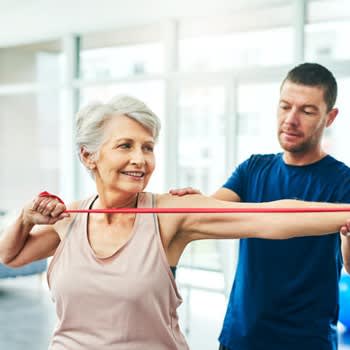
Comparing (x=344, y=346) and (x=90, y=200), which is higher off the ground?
(x=90, y=200)

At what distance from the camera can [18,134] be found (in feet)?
28.9

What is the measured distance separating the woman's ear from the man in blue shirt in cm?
62

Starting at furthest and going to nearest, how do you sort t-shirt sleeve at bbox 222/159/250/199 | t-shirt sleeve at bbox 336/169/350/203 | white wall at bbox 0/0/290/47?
1. white wall at bbox 0/0/290/47
2. t-shirt sleeve at bbox 222/159/250/199
3. t-shirt sleeve at bbox 336/169/350/203

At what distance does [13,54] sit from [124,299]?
25.9 ft

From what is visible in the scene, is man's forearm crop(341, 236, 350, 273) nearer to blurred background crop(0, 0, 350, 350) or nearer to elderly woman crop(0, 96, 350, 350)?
elderly woman crop(0, 96, 350, 350)

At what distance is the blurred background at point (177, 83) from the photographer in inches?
223

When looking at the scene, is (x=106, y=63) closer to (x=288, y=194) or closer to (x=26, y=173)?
(x=26, y=173)

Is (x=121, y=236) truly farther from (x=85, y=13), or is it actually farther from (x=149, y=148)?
(x=85, y=13)

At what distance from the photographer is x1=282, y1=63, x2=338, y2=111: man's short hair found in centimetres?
191

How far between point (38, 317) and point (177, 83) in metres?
3.00

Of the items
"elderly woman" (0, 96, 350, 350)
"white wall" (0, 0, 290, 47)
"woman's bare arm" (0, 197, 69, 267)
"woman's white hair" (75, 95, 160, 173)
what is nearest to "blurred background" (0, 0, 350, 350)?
"white wall" (0, 0, 290, 47)

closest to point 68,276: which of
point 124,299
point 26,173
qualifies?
point 124,299

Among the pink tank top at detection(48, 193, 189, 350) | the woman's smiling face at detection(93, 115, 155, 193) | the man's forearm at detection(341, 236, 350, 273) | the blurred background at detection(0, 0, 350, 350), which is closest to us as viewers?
the pink tank top at detection(48, 193, 189, 350)

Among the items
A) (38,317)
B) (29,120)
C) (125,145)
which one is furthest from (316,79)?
(29,120)
